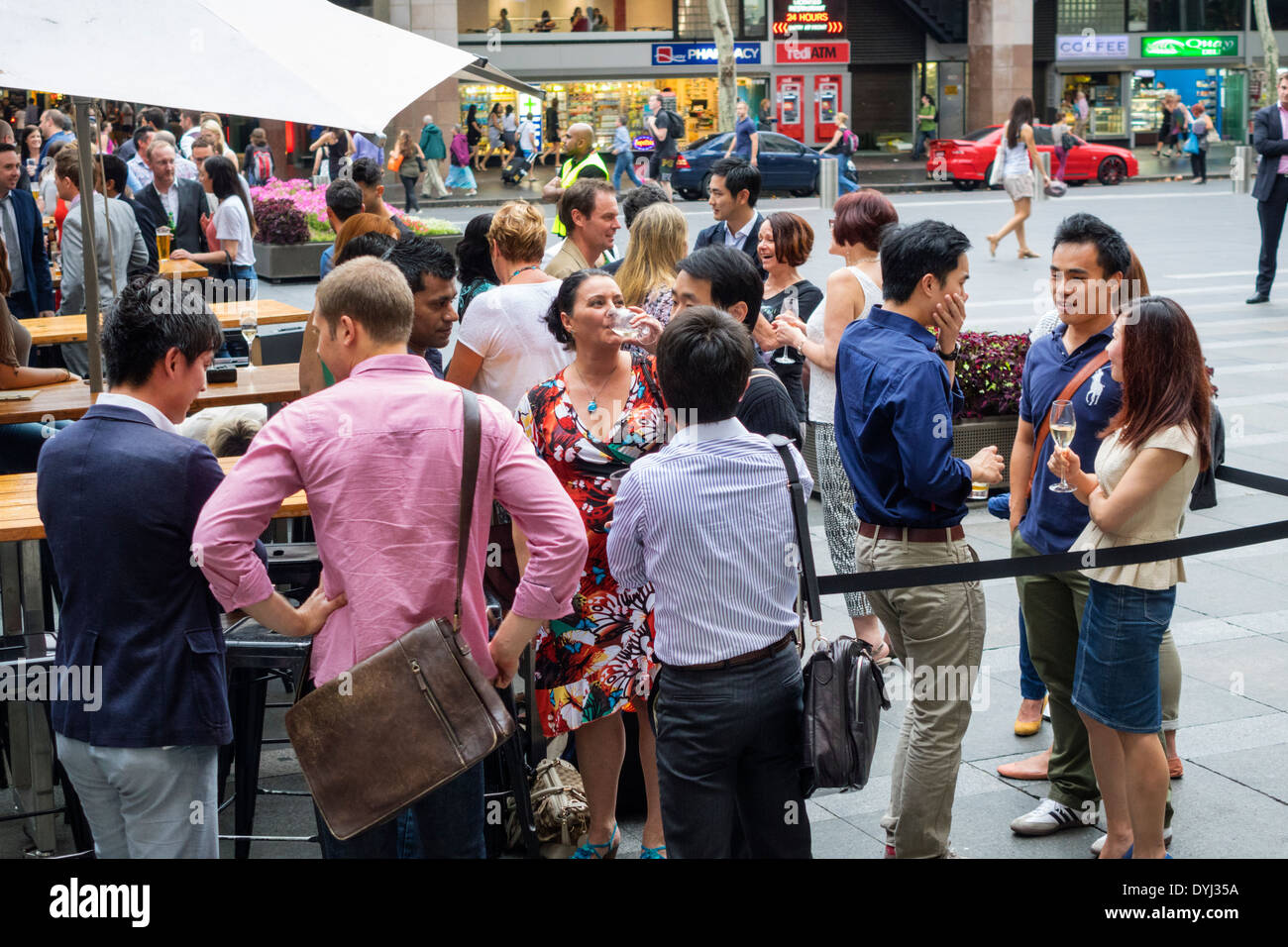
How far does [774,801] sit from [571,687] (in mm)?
1001

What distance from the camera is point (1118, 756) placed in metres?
4.03

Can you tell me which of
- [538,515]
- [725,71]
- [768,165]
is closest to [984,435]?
[538,515]

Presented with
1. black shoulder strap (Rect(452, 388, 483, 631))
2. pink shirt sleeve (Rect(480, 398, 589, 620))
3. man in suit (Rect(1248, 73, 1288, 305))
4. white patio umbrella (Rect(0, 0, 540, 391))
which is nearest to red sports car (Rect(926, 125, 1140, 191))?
man in suit (Rect(1248, 73, 1288, 305))

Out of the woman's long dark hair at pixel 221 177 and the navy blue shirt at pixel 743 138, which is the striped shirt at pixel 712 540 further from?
the navy blue shirt at pixel 743 138

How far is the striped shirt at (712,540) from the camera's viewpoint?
128 inches

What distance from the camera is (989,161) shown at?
29.6 m

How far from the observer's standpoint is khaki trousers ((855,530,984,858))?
3.89m

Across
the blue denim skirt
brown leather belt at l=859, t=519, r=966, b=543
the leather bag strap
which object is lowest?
the blue denim skirt

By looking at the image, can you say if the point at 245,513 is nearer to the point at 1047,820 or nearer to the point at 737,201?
the point at 1047,820

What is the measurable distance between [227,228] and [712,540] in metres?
8.42

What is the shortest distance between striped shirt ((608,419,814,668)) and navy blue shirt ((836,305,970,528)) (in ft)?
2.10

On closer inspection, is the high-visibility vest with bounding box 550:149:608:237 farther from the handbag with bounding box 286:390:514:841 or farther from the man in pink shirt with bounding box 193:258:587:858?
the handbag with bounding box 286:390:514:841

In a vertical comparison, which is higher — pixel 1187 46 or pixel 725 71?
pixel 1187 46
